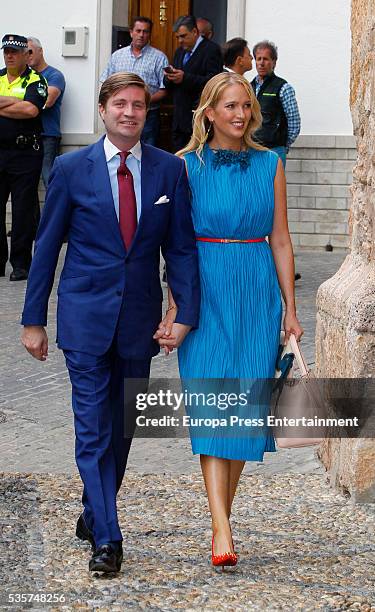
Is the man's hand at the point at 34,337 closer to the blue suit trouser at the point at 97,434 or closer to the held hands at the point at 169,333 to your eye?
the blue suit trouser at the point at 97,434

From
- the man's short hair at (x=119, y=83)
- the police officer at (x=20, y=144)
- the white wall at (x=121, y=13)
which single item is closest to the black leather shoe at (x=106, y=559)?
the man's short hair at (x=119, y=83)

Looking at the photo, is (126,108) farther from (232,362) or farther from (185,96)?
(185,96)

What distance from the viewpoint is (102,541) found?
4863 millimetres

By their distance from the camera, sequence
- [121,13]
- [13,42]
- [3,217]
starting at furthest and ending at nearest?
[121,13], [3,217], [13,42]

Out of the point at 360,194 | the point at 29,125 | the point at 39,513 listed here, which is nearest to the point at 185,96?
the point at 29,125

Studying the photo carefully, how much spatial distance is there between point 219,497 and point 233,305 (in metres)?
0.70

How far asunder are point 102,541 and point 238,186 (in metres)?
1.38

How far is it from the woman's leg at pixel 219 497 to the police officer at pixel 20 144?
727 cm

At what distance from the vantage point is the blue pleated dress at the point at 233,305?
509 centimetres

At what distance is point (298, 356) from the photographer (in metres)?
4.98

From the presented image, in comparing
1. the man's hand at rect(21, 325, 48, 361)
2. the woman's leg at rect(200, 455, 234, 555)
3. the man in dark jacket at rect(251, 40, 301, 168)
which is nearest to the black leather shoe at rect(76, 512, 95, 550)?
the woman's leg at rect(200, 455, 234, 555)

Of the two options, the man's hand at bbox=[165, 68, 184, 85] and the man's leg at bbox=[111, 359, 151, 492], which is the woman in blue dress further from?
the man's hand at bbox=[165, 68, 184, 85]

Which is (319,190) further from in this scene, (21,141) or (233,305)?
(233,305)

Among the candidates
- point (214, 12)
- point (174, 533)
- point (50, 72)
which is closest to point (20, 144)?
point (50, 72)
